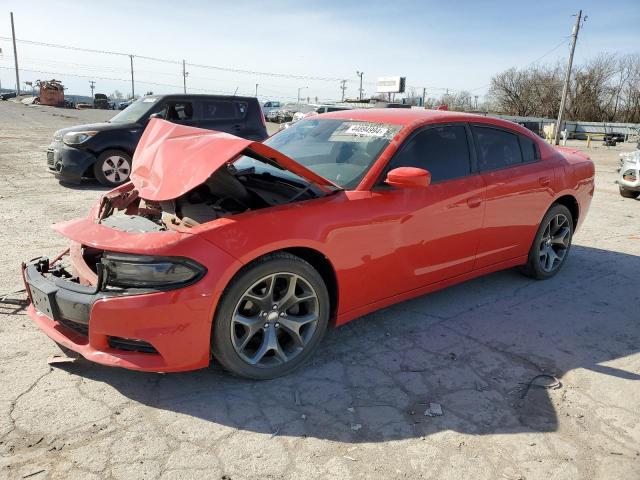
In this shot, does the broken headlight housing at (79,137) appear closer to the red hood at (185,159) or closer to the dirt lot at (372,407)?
the dirt lot at (372,407)

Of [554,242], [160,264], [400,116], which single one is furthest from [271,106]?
[160,264]

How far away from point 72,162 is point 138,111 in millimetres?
1573

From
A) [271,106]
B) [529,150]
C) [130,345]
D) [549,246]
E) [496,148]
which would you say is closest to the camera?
[130,345]

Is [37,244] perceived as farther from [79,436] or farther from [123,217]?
[79,436]

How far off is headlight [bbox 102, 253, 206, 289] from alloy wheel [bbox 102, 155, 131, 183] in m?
6.90

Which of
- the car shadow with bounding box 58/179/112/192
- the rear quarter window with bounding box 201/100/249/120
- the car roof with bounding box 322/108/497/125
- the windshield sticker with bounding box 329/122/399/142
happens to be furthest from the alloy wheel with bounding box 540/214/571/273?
the car shadow with bounding box 58/179/112/192

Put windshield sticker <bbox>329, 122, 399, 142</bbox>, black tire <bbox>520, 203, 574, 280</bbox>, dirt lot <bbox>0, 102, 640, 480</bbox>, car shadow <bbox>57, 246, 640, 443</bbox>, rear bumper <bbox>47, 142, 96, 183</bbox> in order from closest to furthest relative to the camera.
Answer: dirt lot <bbox>0, 102, 640, 480</bbox> → car shadow <bbox>57, 246, 640, 443</bbox> → windshield sticker <bbox>329, 122, 399, 142</bbox> → black tire <bbox>520, 203, 574, 280</bbox> → rear bumper <bbox>47, 142, 96, 183</bbox>

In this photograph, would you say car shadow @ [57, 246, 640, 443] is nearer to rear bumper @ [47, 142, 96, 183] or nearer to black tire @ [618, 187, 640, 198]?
rear bumper @ [47, 142, 96, 183]

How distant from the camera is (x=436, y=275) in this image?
3795 millimetres

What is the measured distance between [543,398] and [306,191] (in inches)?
74.6

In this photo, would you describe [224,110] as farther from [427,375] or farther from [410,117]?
[427,375]

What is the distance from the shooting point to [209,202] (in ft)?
10.6

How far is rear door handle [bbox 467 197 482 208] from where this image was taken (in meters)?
3.85

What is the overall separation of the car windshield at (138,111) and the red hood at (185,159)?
609 centimetres
